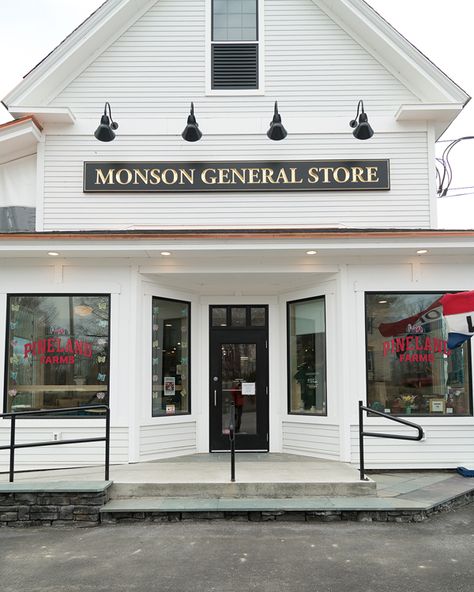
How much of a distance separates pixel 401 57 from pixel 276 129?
2798mm

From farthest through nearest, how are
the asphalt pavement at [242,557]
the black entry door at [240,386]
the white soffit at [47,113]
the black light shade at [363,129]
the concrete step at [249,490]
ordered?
1. the black entry door at [240,386]
2. the white soffit at [47,113]
3. the black light shade at [363,129]
4. the concrete step at [249,490]
5. the asphalt pavement at [242,557]

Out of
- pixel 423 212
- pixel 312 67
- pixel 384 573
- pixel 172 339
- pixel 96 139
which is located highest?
pixel 312 67

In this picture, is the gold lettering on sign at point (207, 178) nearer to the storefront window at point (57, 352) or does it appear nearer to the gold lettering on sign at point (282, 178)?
the gold lettering on sign at point (282, 178)

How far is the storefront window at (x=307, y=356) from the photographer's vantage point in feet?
32.5

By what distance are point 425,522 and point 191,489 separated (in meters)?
2.98

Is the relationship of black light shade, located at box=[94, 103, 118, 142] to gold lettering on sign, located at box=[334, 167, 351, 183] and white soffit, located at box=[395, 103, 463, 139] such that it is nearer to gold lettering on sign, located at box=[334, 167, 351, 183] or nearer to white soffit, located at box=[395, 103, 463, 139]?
gold lettering on sign, located at box=[334, 167, 351, 183]

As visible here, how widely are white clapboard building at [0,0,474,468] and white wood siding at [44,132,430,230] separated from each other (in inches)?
1.4

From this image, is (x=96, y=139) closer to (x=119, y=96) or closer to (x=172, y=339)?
(x=119, y=96)

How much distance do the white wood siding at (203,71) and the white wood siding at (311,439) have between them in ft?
18.8

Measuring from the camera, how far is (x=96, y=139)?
34.7ft

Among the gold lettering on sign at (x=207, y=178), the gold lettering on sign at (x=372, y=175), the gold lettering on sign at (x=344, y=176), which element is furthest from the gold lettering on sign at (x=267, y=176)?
the gold lettering on sign at (x=372, y=175)

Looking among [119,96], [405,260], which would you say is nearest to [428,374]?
[405,260]

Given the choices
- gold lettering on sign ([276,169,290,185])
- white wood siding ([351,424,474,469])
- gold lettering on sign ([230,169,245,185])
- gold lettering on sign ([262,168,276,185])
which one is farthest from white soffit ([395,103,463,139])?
white wood siding ([351,424,474,469])

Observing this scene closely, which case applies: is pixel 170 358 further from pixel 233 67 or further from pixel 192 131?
pixel 233 67
